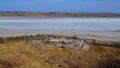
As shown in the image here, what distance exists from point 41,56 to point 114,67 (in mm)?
2262

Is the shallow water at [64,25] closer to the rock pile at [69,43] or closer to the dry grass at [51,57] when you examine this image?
the rock pile at [69,43]

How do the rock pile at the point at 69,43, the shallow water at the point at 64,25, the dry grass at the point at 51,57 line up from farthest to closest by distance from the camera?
the shallow water at the point at 64,25 → the rock pile at the point at 69,43 → the dry grass at the point at 51,57

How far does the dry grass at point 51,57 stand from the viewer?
9812 millimetres

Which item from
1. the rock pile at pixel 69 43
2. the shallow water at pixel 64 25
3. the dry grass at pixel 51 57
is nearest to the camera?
the dry grass at pixel 51 57

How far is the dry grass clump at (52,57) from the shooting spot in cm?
981

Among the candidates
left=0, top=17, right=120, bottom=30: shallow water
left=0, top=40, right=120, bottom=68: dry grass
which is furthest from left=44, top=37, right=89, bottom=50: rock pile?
left=0, top=17, right=120, bottom=30: shallow water

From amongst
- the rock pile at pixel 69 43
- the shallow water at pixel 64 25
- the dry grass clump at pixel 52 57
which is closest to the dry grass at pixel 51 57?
the dry grass clump at pixel 52 57

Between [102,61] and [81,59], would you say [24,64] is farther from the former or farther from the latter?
[102,61]

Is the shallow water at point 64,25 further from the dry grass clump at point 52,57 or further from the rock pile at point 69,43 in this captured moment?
the dry grass clump at point 52,57

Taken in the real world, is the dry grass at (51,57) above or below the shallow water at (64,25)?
above

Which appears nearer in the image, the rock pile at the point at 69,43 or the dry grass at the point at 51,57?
the dry grass at the point at 51,57

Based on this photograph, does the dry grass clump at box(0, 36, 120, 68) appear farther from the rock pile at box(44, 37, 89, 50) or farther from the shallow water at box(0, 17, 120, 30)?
→ the shallow water at box(0, 17, 120, 30)

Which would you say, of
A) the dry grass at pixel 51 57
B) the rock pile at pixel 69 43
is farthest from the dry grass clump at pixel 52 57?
the rock pile at pixel 69 43

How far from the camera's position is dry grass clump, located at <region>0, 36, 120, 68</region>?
386 inches
